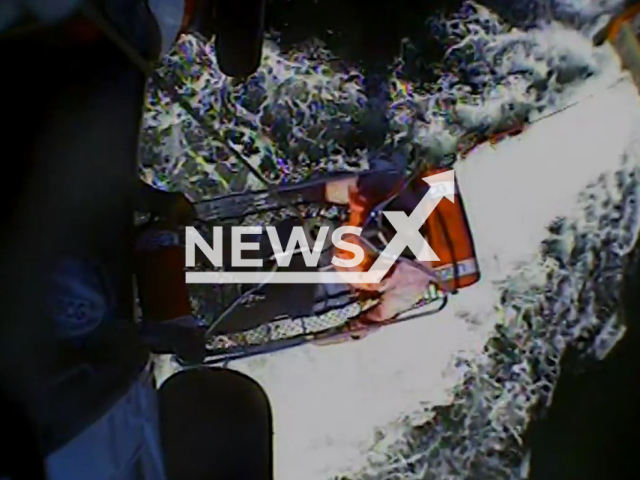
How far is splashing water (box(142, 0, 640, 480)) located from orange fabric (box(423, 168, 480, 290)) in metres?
0.01

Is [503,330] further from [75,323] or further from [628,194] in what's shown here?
[75,323]

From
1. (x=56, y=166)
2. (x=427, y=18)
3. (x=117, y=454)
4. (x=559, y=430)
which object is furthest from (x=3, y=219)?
(x=559, y=430)

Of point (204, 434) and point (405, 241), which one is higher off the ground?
point (405, 241)

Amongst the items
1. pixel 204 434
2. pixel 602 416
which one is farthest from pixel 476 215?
pixel 204 434

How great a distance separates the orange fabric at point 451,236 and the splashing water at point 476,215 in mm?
13

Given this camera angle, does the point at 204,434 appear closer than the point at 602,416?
Yes

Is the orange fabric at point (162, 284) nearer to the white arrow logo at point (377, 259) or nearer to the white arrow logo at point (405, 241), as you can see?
the white arrow logo at point (377, 259)

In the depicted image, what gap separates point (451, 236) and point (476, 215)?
0.12 ft

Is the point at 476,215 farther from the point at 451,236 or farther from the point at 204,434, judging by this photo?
the point at 204,434

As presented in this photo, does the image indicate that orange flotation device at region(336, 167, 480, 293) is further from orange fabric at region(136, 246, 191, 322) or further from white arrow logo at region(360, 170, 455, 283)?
orange fabric at region(136, 246, 191, 322)

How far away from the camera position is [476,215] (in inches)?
38.1

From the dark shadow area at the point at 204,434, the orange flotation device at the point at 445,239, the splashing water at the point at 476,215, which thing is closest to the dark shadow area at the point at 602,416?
the splashing water at the point at 476,215

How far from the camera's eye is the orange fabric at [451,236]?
94 cm

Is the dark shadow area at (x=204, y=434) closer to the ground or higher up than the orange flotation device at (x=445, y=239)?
closer to the ground
